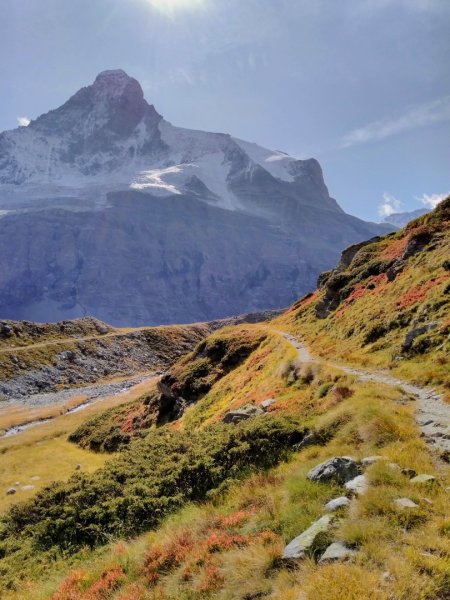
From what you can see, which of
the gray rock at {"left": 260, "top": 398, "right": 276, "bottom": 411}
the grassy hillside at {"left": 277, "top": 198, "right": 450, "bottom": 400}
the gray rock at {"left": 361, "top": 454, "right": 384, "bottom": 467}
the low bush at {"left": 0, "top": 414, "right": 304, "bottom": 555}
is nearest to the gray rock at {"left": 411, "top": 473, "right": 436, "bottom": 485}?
the gray rock at {"left": 361, "top": 454, "right": 384, "bottom": 467}

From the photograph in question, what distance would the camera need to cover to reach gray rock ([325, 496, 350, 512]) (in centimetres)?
1019

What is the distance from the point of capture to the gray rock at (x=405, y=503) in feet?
30.4

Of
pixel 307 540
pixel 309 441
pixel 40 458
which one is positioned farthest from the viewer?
pixel 40 458

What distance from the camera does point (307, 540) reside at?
9.00 meters

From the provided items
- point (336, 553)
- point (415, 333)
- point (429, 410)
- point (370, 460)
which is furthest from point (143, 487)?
point (415, 333)

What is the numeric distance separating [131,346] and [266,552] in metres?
139

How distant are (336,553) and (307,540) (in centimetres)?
87

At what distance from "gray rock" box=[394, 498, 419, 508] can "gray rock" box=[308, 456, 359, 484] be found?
216cm

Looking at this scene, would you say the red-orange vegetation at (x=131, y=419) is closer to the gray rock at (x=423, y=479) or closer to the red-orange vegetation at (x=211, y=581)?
the red-orange vegetation at (x=211, y=581)

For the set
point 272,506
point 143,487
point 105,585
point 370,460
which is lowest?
point 105,585

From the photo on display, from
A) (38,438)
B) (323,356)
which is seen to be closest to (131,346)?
(38,438)

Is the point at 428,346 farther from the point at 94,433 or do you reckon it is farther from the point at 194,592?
the point at 94,433

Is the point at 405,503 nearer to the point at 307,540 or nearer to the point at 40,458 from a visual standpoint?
the point at 307,540

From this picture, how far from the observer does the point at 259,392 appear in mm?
31625
